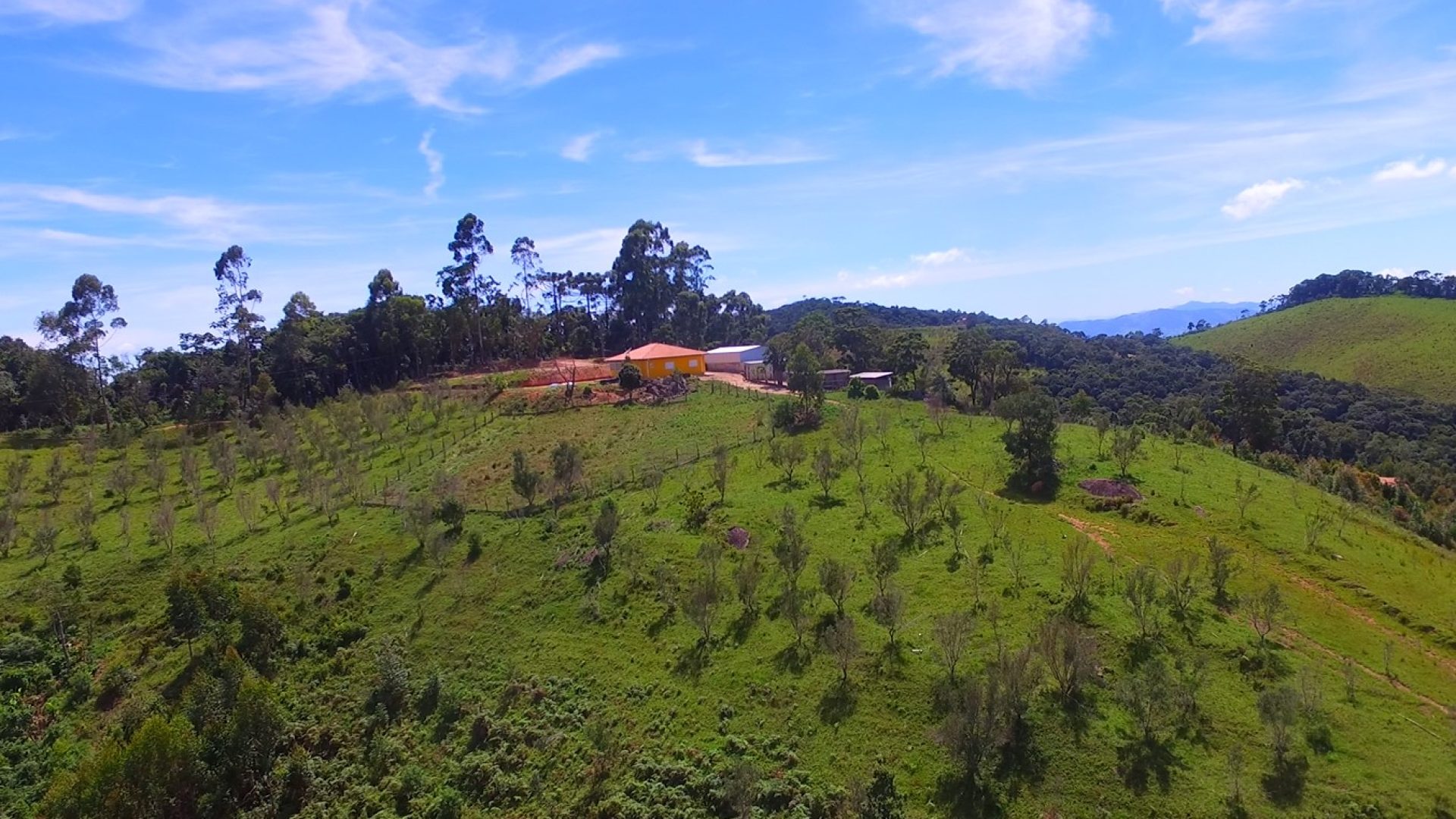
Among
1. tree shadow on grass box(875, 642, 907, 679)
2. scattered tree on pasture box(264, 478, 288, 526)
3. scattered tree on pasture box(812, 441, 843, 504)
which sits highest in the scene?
scattered tree on pasture box(812, 441, 843, 504)

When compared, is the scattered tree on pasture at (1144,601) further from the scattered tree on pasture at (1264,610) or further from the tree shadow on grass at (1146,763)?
the tree shadow on grass at (1146,763)

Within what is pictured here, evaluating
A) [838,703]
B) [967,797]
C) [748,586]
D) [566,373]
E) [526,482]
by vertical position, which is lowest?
[967,797]

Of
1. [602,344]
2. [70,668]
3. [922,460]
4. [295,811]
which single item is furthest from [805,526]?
[602,344]

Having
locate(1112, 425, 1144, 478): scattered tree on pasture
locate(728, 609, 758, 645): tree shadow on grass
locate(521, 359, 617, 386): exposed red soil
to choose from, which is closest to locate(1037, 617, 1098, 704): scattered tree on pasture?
locate(728, 609, 758, 645): tree shadow on grass

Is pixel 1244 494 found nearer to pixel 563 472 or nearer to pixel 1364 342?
pixel 563 472

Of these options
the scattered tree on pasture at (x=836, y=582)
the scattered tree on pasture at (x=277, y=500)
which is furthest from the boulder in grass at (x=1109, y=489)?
the scattered tree on pasture at (x=277, y=500)

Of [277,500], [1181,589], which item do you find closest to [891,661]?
[1181,589]

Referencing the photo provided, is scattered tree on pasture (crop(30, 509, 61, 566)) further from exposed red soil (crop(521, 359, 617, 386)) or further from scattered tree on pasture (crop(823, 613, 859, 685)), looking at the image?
scattered tree on pasture (crop(823, 613, 859, 685))
